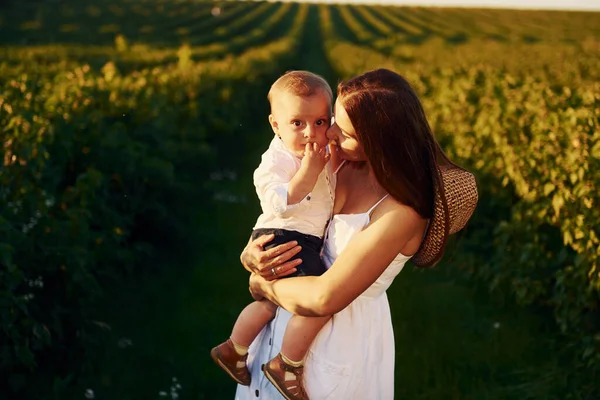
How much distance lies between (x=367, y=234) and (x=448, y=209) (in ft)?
0.87

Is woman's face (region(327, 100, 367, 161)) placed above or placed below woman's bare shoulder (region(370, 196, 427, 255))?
above

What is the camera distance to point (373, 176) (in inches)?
106

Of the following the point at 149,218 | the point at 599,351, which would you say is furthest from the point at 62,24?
the point at 599,351

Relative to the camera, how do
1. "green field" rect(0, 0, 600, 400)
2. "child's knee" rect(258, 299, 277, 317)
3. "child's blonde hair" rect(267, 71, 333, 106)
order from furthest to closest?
1. "green field" rect(0, 0, 600, 400)
2. "child's knee" rect(258, 299, 277, 317)
3. "child's blonde hair" rect(267, 71, 333, 106)

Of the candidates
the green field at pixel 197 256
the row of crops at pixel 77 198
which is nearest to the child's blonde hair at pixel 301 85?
the green field at pixel 197 256

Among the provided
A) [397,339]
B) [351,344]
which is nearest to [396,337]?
[397,339]

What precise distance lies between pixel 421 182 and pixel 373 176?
0.18 metres

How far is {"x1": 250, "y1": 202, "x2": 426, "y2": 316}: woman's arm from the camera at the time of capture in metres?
2.53

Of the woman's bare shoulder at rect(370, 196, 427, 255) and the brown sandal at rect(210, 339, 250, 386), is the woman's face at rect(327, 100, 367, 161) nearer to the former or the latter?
the woman's bare shoulder at rect(370, 196, 427, 255)

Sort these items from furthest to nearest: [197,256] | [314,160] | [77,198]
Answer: [197,256]
[77,198]
[314,160]

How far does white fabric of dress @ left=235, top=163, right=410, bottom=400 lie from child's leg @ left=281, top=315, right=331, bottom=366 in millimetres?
49

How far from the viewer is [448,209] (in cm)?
258

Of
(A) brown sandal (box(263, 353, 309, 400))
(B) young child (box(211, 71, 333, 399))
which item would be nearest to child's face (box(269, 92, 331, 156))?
(B) young child (box(211, 71, 333, 399))

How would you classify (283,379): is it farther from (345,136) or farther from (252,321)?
(345,136)
